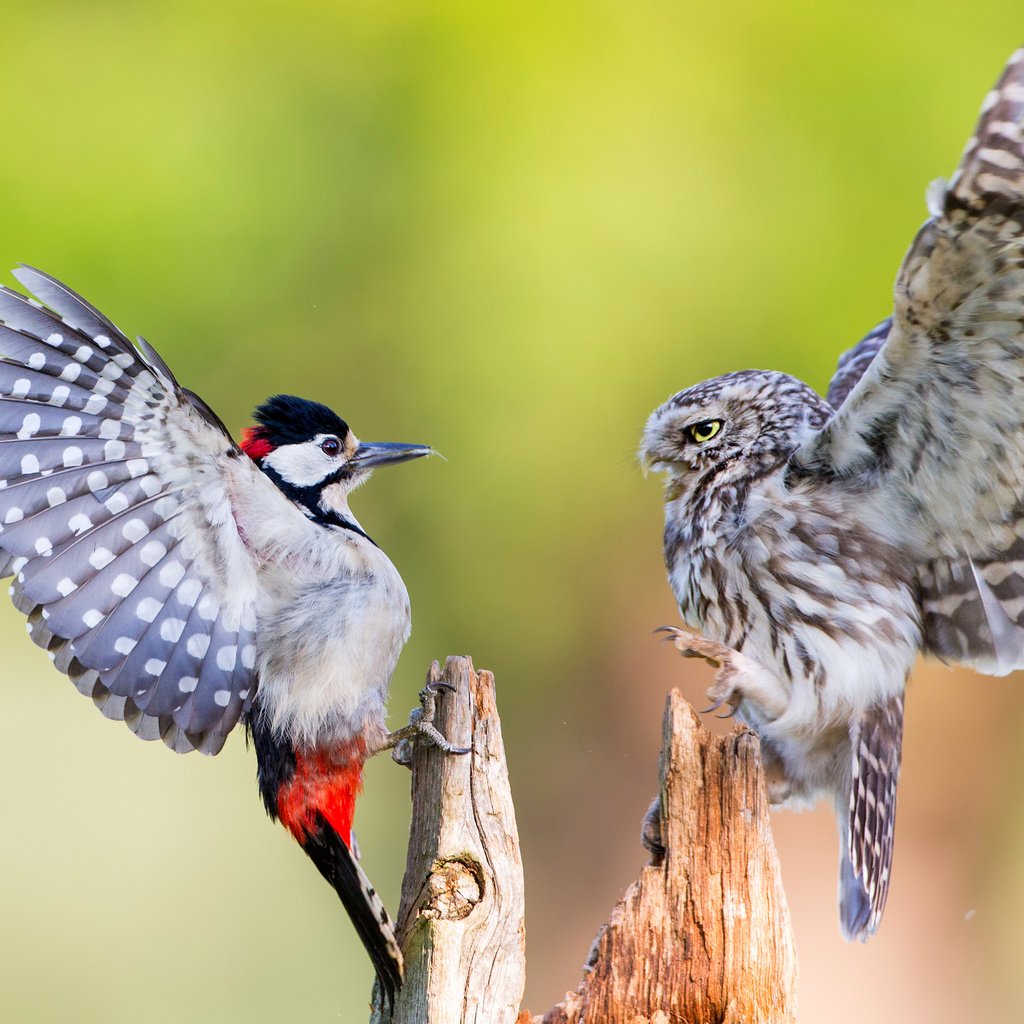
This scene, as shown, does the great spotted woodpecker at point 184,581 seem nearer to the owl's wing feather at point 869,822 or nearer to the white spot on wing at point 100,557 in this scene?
the white spot on wing at point 100,557

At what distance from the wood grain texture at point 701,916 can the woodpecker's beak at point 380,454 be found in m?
1.04

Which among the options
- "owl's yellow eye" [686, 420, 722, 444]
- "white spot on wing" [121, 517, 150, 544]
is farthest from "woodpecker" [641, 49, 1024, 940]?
"white spot on wing" [121, 517, 150, 544]

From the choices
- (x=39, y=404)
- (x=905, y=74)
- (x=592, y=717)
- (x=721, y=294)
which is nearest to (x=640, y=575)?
(x=592, y=717)

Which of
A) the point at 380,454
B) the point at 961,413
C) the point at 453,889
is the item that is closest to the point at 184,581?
the point at 380,454

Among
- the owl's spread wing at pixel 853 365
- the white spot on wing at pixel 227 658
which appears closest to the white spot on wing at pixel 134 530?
the white spot on wing at pixel 227 658

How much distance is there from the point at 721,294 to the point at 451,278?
144 centimetres

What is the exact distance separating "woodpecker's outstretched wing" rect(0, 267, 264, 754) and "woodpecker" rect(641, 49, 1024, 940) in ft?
4.17

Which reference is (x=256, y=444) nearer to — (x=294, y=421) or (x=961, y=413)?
(x=294, y=421)

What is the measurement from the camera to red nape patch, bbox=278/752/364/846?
3.13 metres

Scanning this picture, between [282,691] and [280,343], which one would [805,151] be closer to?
[280,343]

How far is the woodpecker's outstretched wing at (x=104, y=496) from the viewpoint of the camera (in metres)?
2.87

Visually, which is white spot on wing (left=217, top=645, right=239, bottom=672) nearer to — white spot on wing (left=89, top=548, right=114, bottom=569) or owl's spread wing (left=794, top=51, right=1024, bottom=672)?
white spot on wing (left=89, top=548, right=114, bottom=569)

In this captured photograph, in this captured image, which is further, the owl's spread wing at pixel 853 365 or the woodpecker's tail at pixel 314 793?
the owl's spread wing at pixel 853 365

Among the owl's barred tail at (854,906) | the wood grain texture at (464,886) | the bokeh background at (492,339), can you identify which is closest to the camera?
the wood grain texture at (464,886)
